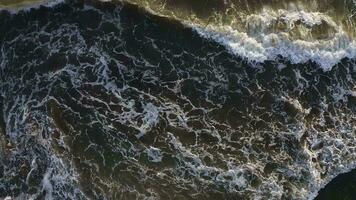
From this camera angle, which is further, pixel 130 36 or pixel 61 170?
pixel 130 36

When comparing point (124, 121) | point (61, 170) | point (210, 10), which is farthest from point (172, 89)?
point (61, 170)

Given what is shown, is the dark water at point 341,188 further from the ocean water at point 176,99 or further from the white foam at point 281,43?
the white foam at point 281,43

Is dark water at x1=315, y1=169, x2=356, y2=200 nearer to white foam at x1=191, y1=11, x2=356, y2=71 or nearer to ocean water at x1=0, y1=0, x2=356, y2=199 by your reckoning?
ocean water at x1=0, y1=0, x2=356, y2=199

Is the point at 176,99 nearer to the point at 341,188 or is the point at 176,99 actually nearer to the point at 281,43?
the point at 281,43

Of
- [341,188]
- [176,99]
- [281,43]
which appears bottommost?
[341,188]

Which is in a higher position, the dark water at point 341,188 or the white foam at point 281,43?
the white foam at point 281,43

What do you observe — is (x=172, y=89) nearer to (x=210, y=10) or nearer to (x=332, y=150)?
(x=210, y=10)

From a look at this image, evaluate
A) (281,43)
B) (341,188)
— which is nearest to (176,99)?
(281,43)

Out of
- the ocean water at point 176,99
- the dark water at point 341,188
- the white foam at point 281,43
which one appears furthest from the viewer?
the white foam at point 281,43

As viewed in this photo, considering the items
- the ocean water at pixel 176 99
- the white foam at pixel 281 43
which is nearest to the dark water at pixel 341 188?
the ocean water at pixel 176 99
